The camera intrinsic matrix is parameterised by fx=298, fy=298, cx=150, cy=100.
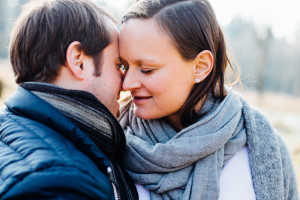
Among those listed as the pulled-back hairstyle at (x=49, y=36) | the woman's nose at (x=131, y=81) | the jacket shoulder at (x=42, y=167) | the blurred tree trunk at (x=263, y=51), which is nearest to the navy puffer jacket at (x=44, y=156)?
the jacket shoulder at (x=42, y=167)

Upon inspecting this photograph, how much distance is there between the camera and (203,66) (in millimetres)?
2018

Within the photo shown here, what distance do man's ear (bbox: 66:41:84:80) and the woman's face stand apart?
11.8 inches

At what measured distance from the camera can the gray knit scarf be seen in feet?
5.83

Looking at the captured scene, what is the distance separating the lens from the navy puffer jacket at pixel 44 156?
1.18 m

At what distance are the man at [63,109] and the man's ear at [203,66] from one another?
52cm

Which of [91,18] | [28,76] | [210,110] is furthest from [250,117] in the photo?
[28,76]

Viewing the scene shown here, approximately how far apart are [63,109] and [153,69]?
0.61 meters

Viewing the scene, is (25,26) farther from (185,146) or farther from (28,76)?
(185,146)

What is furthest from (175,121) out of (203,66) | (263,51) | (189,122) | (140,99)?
(263,51)

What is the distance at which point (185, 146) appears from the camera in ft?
5.89

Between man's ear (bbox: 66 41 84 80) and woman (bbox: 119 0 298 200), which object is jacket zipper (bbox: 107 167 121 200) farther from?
man's ear (bbox: 66 41 84 80)

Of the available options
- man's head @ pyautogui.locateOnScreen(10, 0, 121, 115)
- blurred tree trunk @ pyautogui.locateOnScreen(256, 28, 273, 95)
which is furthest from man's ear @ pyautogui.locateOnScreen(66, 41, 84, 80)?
blurred tree trunk @ pyautogui.locateOnScreen(256, 28, 273, 95)

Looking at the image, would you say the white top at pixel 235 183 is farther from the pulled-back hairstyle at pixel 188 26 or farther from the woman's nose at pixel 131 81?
the woman's nose at pixel 131 81

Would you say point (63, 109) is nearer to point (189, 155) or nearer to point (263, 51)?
point (189, 155)
